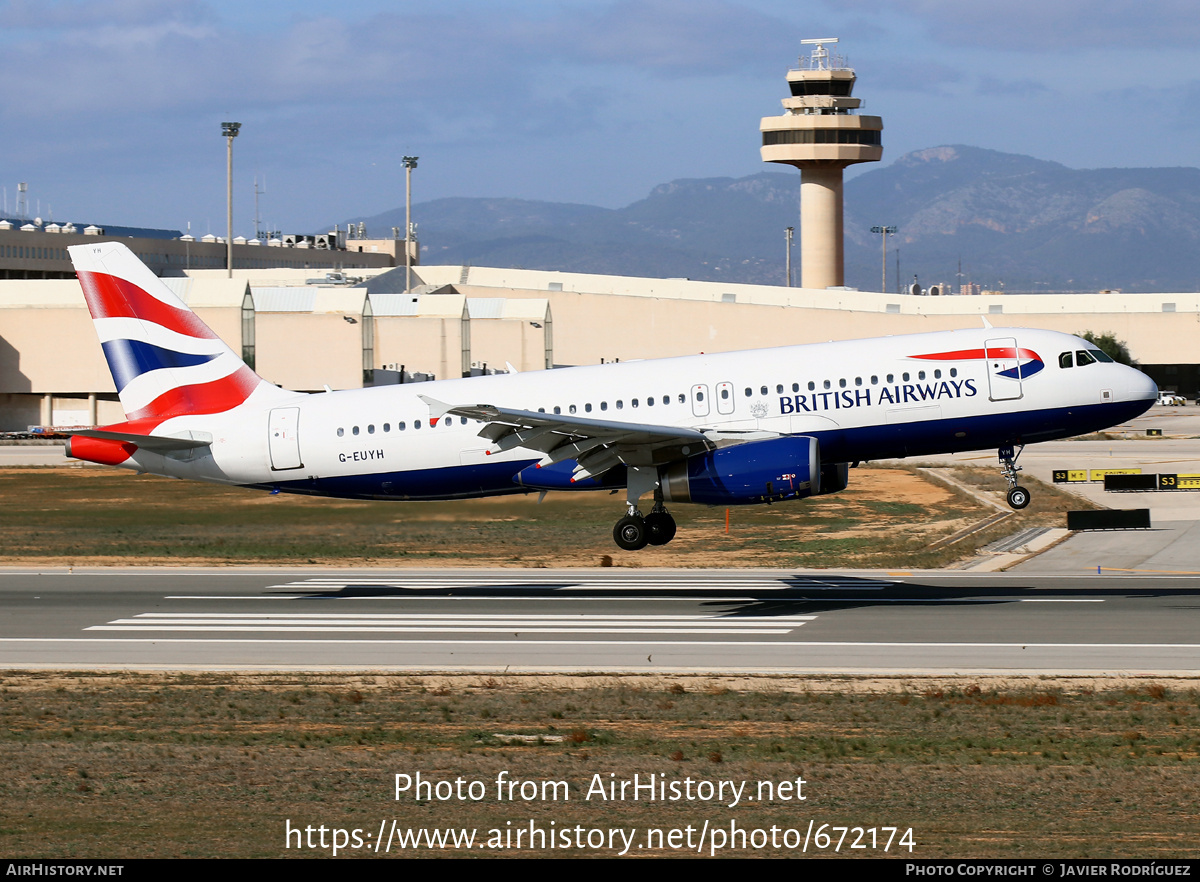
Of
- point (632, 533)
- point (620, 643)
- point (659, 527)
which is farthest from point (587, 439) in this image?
point (620, 643)

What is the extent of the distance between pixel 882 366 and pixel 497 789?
20.5 meters

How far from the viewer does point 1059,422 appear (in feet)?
123

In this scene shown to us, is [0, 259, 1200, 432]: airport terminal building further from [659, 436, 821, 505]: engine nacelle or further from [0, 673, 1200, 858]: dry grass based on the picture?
[0, 673, 1200, 858]: dry grass

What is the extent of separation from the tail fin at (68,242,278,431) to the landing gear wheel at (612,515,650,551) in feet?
38.3

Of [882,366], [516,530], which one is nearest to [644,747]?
[882,366]

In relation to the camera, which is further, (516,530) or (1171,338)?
(1171,338)

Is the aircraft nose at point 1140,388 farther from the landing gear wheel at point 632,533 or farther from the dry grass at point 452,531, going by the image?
the landing gear wheel at point 632,533

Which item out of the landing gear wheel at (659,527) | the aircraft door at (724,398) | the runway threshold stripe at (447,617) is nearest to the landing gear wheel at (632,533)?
the landing gear wheel at (659,527)

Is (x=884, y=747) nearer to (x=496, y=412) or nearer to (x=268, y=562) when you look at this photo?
(x=496, y=412)

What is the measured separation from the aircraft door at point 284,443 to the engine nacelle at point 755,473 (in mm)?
11603

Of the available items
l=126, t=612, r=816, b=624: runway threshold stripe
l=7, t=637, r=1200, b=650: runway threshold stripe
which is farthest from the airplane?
l=7, t=637, r=1200, b=650: runway threshold stripe

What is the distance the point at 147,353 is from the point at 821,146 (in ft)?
494

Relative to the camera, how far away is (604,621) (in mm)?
35812

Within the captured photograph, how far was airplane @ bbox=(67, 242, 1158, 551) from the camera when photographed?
122 feet
